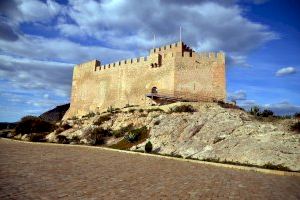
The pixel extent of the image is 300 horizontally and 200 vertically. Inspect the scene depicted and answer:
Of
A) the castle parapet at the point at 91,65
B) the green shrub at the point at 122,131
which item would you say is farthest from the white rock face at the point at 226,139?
the castle parapet at the point at 91,65

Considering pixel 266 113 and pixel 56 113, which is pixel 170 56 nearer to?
pixel 266 113

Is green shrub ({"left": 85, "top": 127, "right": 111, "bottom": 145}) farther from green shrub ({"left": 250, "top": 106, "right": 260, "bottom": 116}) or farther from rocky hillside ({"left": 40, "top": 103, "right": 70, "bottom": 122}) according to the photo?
rocky hillside ({"left": 40, "top": 103, "right": 70, "bottom": 122})

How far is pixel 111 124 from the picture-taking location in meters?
26.1

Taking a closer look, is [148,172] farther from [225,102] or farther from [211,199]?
[225,102]

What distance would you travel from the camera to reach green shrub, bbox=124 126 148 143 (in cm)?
2059

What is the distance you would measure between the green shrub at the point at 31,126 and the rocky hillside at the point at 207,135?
3.93 m

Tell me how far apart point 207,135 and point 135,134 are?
5677 millimetres

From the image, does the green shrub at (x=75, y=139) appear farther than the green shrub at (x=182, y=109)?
No

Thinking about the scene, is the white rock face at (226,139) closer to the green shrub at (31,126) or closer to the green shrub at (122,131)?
the green shrub at (122,131)

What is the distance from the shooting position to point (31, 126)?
3083 centimetres

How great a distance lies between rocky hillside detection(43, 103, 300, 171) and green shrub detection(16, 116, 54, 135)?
3.93m

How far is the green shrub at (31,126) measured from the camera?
100ft

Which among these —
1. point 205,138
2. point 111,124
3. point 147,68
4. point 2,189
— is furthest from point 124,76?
point 2,189

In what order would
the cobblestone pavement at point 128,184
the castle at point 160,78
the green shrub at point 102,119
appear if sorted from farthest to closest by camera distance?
the castle at point 160,78 → the green shrub at point 102,119 → the cobblestone pavement at point 128,184
